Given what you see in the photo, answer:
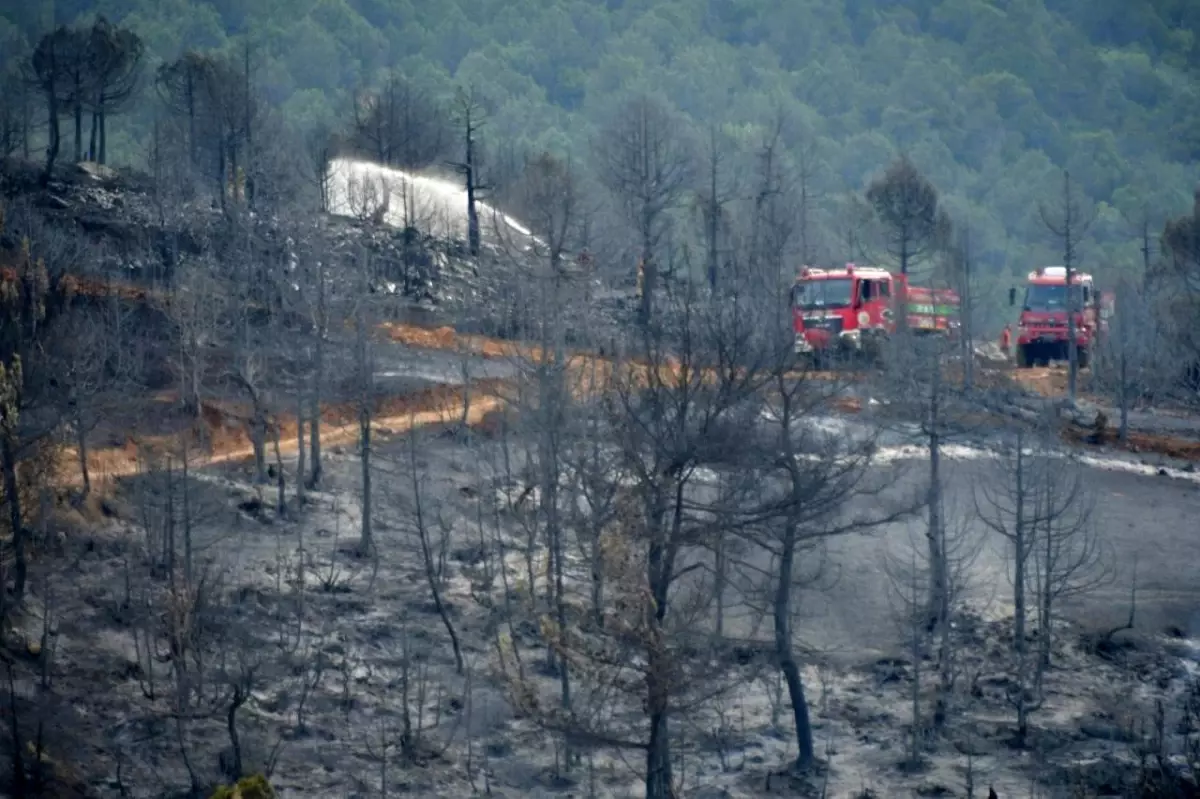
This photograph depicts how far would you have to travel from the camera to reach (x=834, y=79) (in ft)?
551

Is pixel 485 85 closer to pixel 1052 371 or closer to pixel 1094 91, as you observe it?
pixel 1094 91

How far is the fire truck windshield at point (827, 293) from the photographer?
42.2 m

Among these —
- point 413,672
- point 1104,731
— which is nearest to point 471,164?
point 413,672

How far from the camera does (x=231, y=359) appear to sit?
34.3 metres

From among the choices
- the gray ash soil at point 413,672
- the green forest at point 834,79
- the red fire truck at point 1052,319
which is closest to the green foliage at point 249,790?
the gray ash soil at point 413,672

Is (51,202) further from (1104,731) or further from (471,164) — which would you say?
(1104,731)

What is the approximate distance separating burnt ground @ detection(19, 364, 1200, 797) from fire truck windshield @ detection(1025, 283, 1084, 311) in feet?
71.3

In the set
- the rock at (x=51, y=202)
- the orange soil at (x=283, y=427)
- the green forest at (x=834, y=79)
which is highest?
the green forest at (x=834, y=79)

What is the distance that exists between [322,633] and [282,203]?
2713 cm

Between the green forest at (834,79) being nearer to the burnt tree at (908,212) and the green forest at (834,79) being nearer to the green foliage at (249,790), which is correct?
the burnt tree at (908,212)

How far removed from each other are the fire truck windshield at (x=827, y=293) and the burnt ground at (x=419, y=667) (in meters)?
15.3

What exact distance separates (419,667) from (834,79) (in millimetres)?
154555

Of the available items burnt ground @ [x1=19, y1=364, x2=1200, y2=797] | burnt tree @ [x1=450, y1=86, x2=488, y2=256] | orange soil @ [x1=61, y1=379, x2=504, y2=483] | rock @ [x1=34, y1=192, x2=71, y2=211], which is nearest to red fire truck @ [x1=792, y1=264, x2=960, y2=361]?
orange soil @ [x1=61, y1=379, x2=504, y2=483]

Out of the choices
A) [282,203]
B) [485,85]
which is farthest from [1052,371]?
[485,85]
